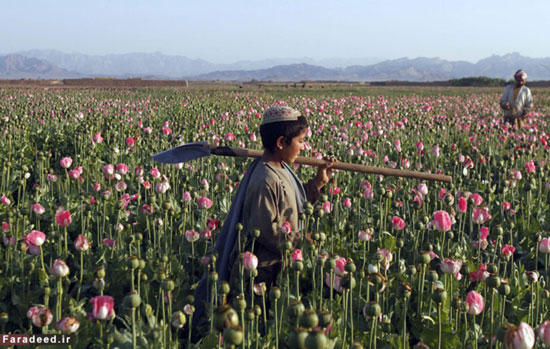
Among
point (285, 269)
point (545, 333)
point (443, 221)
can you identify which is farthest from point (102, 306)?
point (443, 221)

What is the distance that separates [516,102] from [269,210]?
8935 mm

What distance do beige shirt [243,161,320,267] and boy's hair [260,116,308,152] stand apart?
0.48 ft

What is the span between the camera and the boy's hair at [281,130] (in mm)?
3315

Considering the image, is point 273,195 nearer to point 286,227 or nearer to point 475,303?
point 286,227

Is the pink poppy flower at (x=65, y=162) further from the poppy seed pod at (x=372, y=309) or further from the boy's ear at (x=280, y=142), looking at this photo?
the poppy seed pod at (x=372, y=309)

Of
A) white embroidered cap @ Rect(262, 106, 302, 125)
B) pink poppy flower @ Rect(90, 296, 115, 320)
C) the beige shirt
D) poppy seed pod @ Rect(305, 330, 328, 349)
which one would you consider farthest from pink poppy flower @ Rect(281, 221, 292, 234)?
poppy seed pod @ Rect(305, 330, 328, 349)

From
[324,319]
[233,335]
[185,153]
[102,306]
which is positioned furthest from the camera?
[185,153]

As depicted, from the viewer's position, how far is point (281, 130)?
3326 mm

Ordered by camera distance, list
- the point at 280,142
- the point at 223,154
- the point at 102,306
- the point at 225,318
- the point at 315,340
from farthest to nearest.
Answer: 1. the point at 223,154
2. the point at 280,142
3. the point at 102,306
4. the point at 225,318
5. the point at 315,340

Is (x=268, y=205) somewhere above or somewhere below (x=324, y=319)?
above

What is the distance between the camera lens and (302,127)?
11.0ft

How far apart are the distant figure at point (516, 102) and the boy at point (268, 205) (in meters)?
8.53

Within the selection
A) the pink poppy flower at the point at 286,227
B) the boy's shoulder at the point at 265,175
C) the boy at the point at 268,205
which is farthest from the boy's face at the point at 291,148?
the pink poppy flower at the point at 286,227

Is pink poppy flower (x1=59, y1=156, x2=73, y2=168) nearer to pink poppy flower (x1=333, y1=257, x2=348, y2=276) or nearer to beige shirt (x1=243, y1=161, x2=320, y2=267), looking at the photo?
beige shirt (x1=243, y1=161, x2=320, y2=267)
